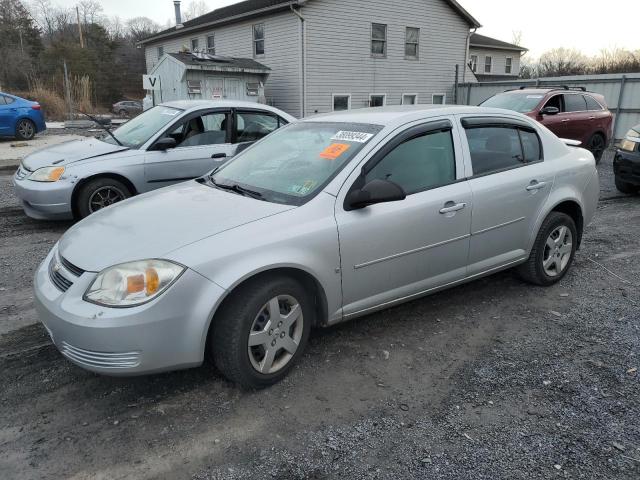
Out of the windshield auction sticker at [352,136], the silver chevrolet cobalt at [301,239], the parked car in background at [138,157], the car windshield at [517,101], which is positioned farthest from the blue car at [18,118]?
the windshield auction sticker at [352,136]

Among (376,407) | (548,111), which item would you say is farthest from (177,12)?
(376,407)

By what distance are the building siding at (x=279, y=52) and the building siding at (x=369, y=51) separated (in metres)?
0.49

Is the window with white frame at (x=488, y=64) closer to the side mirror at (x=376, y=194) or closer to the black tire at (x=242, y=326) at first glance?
the side mirror at (x=376, y=194)

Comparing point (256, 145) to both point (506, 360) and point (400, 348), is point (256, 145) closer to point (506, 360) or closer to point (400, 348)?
point (400, 348)

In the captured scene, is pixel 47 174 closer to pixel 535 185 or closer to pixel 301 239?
pixel 301 239

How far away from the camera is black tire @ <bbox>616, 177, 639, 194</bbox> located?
28.2ft

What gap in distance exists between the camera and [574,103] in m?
11.7

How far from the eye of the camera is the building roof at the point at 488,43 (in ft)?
110

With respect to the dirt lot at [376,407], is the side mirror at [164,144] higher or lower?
higher

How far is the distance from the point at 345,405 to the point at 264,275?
899mm

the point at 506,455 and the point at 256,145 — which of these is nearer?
the point at 506,455

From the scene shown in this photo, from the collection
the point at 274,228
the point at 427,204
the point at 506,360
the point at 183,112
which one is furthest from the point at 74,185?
the point at 506,360

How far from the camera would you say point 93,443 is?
2598 millimetres

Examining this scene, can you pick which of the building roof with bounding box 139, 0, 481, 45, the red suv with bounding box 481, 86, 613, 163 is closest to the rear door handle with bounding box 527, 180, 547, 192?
the red suv with bounding box 481, 86, 613, 163
